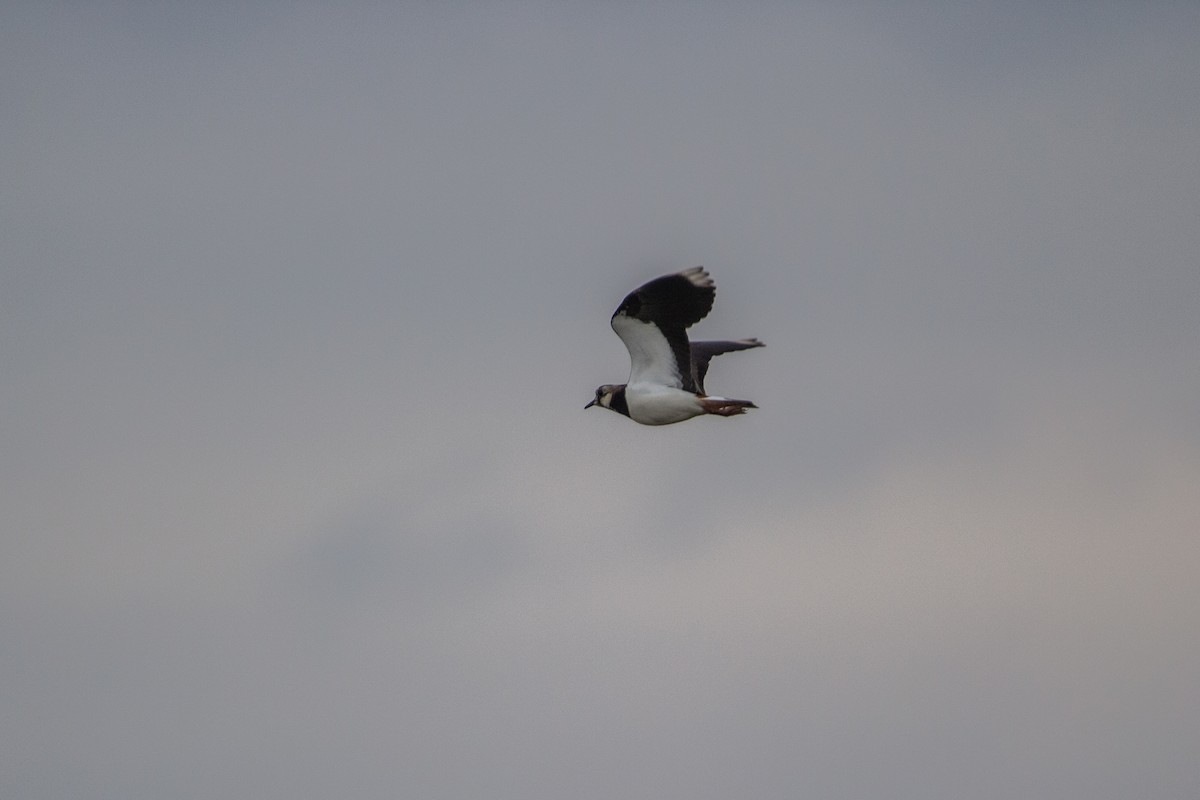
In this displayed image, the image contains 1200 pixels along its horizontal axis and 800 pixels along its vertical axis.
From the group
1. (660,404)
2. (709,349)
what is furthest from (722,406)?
(709,349)

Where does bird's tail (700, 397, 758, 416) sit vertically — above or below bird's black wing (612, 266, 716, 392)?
below

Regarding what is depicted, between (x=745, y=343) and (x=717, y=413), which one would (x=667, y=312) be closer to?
(x=717, y=413)

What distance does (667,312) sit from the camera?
109ft

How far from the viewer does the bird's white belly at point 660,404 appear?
1367 inches

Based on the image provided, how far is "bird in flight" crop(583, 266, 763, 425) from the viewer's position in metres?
32.5

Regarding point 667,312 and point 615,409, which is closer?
point 667,312

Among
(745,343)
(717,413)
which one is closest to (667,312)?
(717,413)

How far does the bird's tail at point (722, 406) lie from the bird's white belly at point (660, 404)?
0.18 metres

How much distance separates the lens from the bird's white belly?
34719 millimetres

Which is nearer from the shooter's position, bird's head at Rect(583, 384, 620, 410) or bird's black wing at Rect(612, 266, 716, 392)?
bird's black wing at Rect(612, 266, 716, 392)

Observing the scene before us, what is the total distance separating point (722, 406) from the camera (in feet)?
112

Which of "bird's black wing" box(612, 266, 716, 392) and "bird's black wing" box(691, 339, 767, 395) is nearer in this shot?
"bird's black wing" box(612, 266, 716, 392)

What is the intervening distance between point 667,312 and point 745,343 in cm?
470

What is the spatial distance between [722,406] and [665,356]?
141 centimetres
